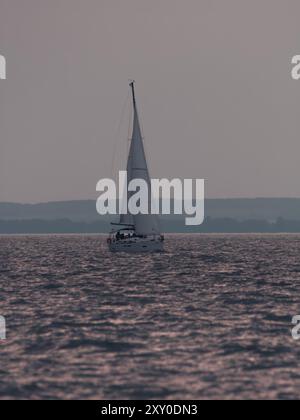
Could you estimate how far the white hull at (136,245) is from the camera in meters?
103

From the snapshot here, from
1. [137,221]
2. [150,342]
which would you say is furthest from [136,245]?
[150,342]

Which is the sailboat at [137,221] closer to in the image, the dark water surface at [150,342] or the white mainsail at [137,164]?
the white mainsail at [137,164]

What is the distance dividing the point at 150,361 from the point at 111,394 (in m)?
4.52

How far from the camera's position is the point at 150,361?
2728cm

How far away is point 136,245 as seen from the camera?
102812mm

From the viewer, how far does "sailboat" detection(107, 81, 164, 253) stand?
9925 centimetres

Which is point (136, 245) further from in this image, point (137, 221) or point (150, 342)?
point (150, 342)

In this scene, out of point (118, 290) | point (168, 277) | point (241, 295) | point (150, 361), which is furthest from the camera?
point (168, 277)

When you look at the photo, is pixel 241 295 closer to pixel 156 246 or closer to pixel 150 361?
pixel 150 361

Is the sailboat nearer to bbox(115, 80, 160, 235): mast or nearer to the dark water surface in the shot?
bbox(115, 80, 160, 235): mast

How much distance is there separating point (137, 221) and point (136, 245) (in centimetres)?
299

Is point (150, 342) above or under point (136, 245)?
under


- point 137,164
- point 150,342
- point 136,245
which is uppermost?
point 137,164

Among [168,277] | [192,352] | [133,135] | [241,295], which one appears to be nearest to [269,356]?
[192,352]
